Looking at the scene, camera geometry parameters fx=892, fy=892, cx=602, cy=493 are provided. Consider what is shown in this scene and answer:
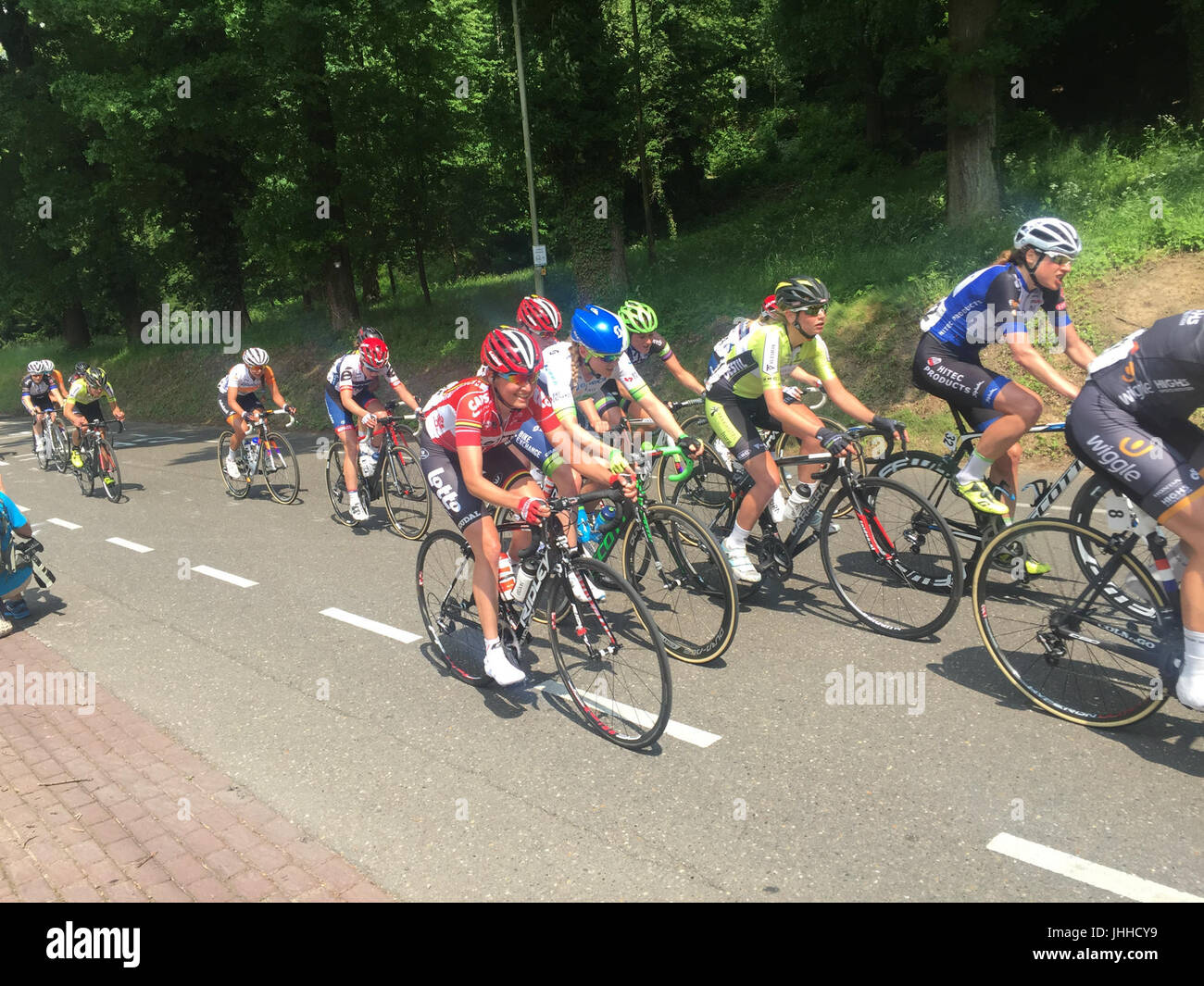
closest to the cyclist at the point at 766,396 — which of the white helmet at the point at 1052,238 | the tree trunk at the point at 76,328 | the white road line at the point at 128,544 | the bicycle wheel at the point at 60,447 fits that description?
the white helmet at the point at 1052,238

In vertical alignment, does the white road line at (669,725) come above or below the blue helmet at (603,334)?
below

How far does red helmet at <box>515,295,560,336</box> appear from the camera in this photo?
684 cm

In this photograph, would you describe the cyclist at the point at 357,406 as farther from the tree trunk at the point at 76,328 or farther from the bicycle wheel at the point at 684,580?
the tree trunk at the point at 76,328

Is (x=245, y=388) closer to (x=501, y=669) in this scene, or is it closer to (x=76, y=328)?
(x=501, y=669)

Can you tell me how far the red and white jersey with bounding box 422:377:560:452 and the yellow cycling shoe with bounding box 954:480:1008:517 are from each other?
268 cm

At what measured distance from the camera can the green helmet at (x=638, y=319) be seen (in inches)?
316

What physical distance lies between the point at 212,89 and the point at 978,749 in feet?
74.4

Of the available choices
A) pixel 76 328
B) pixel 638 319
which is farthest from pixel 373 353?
pixel 76 328

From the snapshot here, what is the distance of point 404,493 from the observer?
938 centimetres

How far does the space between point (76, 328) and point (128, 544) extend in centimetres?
3244

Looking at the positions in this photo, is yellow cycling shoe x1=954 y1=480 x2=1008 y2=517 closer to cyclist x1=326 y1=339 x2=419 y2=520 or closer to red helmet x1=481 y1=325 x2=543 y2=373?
red helmet x1=481 y1=325 x2=543 y2=373

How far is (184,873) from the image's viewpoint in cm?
366

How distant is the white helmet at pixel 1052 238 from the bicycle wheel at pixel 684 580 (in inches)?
101

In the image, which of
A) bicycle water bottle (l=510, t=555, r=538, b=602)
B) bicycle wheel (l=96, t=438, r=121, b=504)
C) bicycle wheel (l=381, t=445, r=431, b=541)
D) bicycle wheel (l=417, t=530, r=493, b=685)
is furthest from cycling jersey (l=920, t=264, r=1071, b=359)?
bicycle wheel (l=96, t=438, r=121, b=504)
